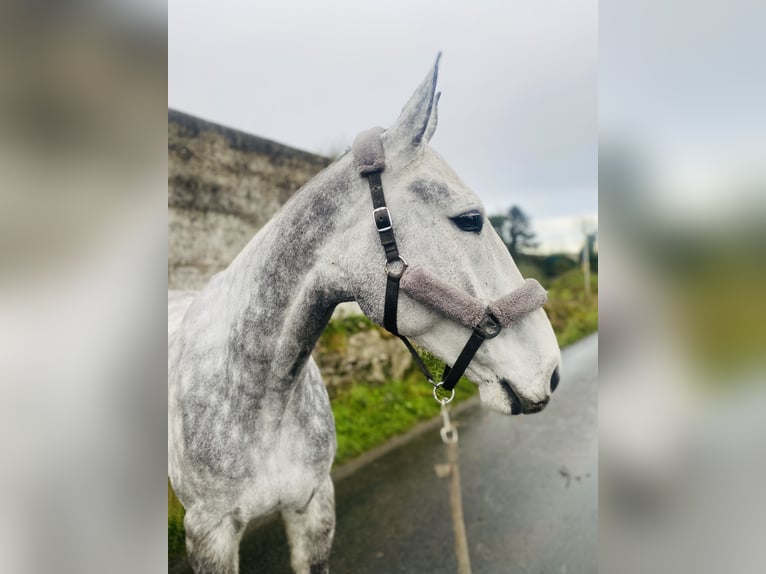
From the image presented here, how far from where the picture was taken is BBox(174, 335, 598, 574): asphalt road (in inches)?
129

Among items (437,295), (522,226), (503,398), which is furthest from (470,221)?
(522,226)

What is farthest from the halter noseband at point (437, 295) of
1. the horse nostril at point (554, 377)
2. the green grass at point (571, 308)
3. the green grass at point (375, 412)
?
the green grass at point (571, 308)

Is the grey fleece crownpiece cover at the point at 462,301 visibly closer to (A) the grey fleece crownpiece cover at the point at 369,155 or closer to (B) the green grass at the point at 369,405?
(A) the grey fleece crownpiece cover at the point at 369,155

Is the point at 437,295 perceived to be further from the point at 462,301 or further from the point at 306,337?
the point at 306,337

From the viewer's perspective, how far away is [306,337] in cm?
153

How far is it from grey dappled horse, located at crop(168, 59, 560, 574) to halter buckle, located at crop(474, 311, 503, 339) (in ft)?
0.16

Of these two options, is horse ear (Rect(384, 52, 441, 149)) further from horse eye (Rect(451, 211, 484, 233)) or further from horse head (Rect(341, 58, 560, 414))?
horse eye (Rect(451, 211, 484, 233))

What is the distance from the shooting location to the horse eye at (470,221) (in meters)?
1.31

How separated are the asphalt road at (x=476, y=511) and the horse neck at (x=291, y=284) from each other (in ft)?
7.69

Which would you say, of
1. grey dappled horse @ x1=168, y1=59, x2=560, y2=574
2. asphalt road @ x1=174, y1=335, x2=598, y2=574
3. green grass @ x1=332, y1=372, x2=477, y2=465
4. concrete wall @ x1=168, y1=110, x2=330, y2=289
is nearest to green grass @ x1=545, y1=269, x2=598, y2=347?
green grass @ x1=332, y1=372, x2=477, y2=465

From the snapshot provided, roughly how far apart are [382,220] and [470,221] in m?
0.27

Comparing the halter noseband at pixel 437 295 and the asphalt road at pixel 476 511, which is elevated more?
the halter noseband at pixel 437 295
